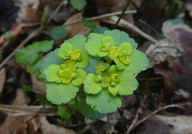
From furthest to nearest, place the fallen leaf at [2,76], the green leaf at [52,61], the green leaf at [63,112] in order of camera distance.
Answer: the fallen leaf at [2,76], the green leaf at [63,112], the green leaf at [52,61]

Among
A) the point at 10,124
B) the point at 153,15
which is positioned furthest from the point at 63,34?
the point at 153,15

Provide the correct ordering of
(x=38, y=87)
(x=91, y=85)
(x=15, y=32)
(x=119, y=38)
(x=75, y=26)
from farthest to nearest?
(x=15, y=32) < (x=75, y=26) < (x=38, y=87) < (x=119, y=38) < (x=91, y=85)

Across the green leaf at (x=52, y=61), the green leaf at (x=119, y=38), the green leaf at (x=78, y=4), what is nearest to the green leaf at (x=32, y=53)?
the green leaf at (x=78, y=4)

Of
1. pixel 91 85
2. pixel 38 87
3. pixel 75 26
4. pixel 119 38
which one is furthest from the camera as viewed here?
pixel 75 26

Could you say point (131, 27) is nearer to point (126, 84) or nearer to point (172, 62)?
point (172, 62)

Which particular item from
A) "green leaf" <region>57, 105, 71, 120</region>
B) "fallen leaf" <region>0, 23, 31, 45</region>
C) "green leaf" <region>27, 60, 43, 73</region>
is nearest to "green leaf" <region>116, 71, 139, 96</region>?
"green leaf" <region>57, 105, 71, 120</region>

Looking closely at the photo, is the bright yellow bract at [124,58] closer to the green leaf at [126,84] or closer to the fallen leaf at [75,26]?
the green leaf at [126,84]

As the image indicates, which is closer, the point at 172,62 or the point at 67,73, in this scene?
the point at 67,73

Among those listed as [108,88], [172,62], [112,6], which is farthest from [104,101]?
[112,6]
